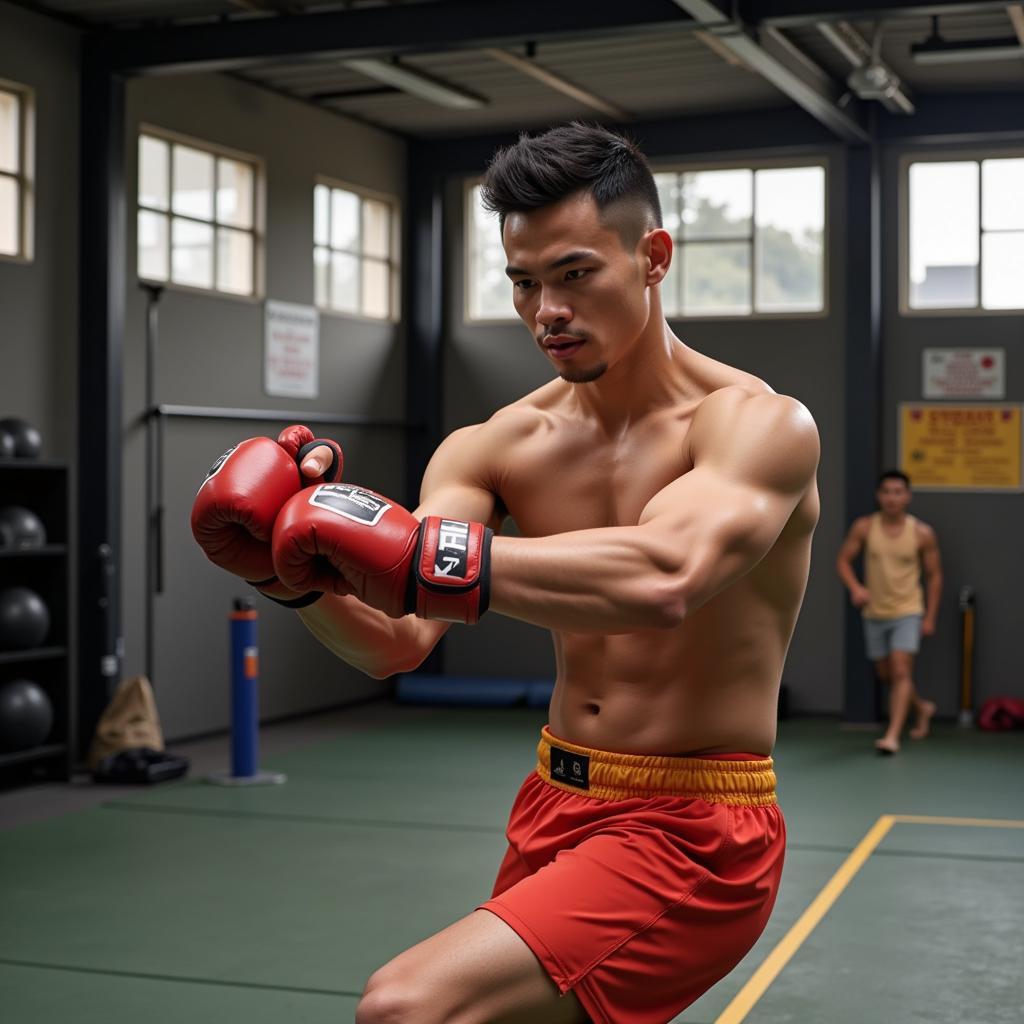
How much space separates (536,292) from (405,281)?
9.54 metres

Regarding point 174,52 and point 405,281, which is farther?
point 405,281

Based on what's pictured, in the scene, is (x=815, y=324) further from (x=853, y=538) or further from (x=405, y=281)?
(x=405, y=281)

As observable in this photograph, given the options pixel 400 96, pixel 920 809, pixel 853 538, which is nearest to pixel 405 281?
pixel 400 96

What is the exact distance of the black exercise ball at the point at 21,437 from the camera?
7398 mm

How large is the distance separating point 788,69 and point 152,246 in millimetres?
3746

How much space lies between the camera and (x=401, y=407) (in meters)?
11.8

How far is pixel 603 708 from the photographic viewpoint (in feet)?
8.24

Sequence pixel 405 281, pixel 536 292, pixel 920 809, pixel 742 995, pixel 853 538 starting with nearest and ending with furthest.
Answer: pixel 536 292 < pixel 742 995 < pixel 920 809 < pixel 853 538 < pixel 405 281

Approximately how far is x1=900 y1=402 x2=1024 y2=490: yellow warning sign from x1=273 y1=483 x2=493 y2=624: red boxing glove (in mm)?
9080

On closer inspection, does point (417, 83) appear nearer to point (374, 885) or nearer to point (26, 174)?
point (26, 174)

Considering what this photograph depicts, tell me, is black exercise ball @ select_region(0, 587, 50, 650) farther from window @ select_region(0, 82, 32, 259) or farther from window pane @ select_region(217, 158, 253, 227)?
window pane @ select_region(217, 158, 253, 227)

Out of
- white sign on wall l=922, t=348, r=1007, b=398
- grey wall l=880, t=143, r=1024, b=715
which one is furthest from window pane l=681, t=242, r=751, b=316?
white sign on wall l=922, t=348, r=1007, b=398

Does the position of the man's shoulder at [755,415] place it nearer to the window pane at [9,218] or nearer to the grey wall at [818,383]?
the window pane at [9,218]

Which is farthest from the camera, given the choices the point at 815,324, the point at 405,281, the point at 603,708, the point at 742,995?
the point at 405,281
